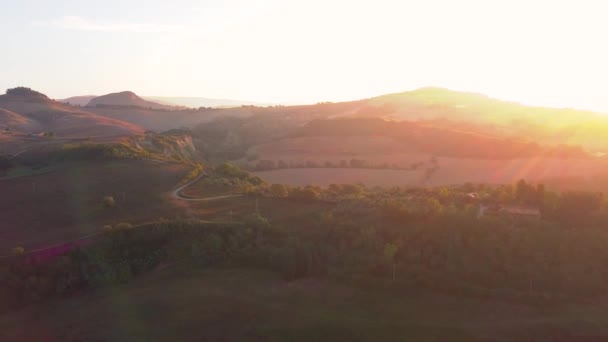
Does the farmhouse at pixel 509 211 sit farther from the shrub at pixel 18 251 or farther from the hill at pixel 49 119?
the hill at pixel 49 119

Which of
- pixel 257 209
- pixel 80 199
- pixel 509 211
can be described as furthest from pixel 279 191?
pixel 509 211

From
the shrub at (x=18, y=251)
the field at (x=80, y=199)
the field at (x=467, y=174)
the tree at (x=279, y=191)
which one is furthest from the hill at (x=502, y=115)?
the shrub at (x=18, y=251)

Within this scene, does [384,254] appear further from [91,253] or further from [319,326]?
[91,253]

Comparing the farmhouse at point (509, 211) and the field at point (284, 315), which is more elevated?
the farmhouse at point (509, 211)

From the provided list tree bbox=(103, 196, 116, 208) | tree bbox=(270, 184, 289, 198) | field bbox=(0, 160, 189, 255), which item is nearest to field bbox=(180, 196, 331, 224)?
tree bbox=(270, 184, 289, 198)

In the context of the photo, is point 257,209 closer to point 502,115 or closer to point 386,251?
point 386,251

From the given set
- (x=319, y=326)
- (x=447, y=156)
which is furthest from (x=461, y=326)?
(x=447, y=156)

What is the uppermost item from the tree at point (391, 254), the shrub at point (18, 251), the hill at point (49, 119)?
the hill at point (49, 119)

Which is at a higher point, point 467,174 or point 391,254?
point 467,174
